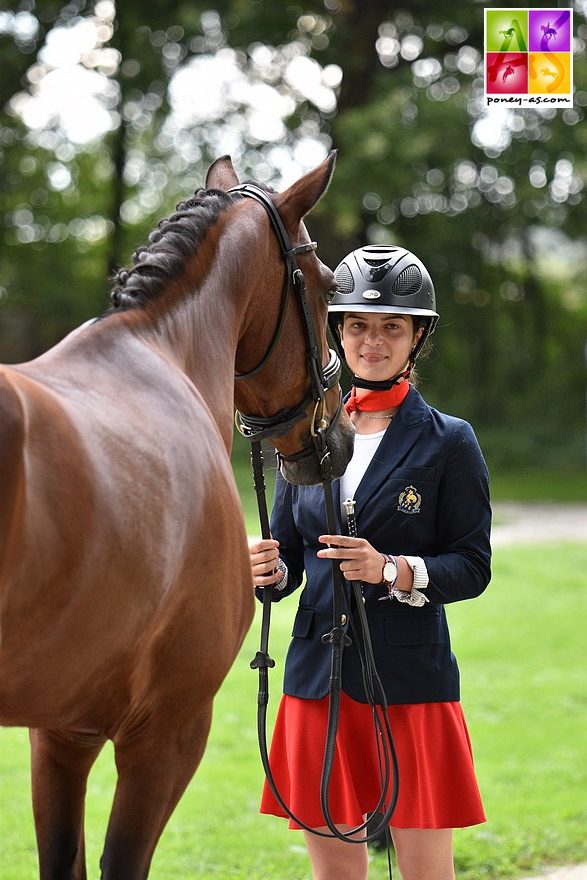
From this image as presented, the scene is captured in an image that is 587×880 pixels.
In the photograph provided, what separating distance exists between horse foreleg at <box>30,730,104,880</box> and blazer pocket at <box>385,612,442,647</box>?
893 millimetres

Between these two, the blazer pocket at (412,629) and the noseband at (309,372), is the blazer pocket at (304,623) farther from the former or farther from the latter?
the noseband at (309,372)

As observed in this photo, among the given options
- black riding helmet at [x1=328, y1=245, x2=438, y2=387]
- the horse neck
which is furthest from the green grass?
the horse neck

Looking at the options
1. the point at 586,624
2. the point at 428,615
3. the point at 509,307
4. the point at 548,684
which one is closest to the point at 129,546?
the point at 428,615

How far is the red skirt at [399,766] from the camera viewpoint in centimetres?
274

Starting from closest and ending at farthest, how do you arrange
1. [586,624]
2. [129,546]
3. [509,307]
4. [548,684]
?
[129,546] → [548,684] → [586,624] → [509,307]

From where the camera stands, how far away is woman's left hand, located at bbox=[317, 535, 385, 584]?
262cm

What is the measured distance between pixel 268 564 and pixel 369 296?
0.76 m

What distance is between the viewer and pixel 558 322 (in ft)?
75.8

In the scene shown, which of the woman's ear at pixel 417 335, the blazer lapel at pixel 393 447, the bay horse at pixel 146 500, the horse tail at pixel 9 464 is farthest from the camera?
the woman's ear at pixel 417 335

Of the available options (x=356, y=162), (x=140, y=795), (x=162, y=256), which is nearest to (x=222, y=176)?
(x=162, y=256)

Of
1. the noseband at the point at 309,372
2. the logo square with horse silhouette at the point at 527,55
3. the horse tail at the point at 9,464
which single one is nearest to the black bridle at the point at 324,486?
the noseband at the point at 309,372

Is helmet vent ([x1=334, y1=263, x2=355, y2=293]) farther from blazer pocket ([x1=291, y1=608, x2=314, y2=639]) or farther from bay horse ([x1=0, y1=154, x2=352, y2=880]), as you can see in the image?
blazer pocket ([x1=291, y1=608, x2=314, y2=639])

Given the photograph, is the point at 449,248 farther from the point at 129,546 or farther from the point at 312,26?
the point at 129,546

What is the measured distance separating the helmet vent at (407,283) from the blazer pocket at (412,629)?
0.85 metres
